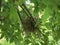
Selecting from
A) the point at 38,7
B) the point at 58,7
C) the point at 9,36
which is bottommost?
the point at 58,7

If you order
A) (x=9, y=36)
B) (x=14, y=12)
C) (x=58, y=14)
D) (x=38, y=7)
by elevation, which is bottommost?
(x=58, y=14)

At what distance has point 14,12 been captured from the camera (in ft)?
5.31

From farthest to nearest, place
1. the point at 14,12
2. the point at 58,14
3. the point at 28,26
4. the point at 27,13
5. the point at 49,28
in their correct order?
1. the point at 28,26
2. the point at 27,13
3. the point at 49,28
4. the point at 14,12
5. the point at 58,14

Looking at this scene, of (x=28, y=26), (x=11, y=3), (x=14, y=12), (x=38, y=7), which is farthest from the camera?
(x=28, y=26)

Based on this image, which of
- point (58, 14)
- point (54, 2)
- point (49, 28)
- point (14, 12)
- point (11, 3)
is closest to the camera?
point (54, 2)

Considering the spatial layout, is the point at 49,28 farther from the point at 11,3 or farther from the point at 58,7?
the point at 58,7

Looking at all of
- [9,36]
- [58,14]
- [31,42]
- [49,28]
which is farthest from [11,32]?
[58,14]

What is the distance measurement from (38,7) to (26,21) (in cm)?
149

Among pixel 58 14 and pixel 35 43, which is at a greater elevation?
pixel 35 43

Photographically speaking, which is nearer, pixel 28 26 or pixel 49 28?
pixel 49 28

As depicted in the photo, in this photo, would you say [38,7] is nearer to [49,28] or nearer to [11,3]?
[11,3]

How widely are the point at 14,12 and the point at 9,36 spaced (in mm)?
1194

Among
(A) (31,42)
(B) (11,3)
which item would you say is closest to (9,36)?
(A) (31,42)

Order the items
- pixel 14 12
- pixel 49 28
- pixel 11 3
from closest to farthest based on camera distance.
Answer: pixel 14 12, pixel 11 3, pixel 49 28
